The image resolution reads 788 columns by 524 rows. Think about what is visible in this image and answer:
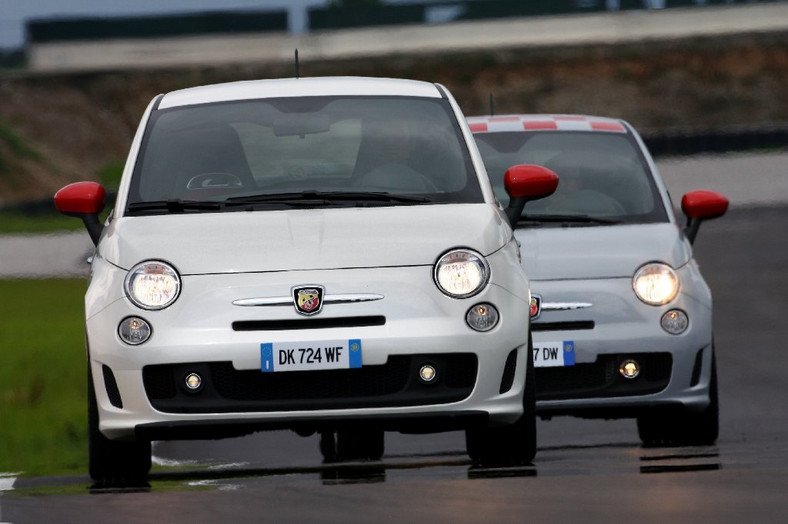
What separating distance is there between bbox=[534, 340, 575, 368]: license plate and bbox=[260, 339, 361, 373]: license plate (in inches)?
93.2

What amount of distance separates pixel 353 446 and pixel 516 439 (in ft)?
8.36

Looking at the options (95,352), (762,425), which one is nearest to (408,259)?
(95,352)

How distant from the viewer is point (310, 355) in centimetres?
748

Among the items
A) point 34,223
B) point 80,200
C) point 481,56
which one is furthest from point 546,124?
point 481,56

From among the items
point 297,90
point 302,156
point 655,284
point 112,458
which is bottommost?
point 112,458

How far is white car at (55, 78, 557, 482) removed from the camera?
7.51 m

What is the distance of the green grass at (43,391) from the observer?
457 inches

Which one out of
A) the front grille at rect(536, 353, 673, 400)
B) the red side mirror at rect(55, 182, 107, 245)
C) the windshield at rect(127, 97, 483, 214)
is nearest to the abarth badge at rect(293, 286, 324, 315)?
the windshield at rect(127, 97, 483, 214)

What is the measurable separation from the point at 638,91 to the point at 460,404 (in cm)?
6218

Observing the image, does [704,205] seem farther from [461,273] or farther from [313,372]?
[313,372]

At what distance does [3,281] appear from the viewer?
35.7 m

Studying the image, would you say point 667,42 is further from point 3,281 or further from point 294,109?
point 294,109

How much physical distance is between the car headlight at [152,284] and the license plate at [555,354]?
8.37ft

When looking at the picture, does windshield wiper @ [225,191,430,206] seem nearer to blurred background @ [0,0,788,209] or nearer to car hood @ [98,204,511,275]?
car hood @ [98,204,511,275]
